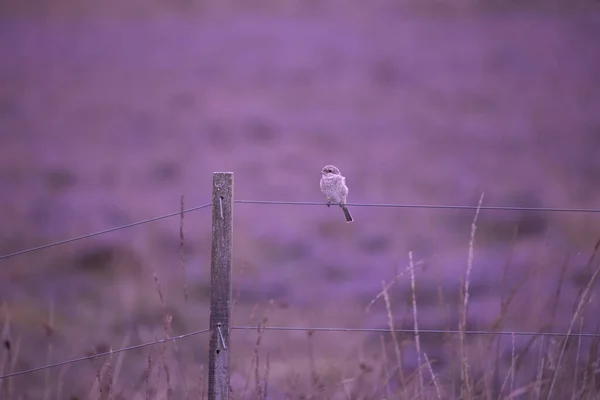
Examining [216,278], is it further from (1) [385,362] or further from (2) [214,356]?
(1) [385,362]

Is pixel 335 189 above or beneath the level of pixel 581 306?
above

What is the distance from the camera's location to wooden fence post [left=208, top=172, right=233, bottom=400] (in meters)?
3.16

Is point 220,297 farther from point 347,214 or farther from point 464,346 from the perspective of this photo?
point 347,214

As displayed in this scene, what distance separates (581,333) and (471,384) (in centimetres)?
50

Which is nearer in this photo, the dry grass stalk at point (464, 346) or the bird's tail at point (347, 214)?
the dry grass stalk at point (464, 346)

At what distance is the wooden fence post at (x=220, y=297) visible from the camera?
3156mm

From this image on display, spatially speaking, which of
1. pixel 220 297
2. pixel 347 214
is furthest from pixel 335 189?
pixel 220 297

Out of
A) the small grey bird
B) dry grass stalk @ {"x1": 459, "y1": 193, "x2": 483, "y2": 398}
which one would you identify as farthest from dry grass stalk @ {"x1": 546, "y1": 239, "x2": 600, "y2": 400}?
the small grey bird

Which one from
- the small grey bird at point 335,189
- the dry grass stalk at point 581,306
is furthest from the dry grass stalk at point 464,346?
the small grey bird at point 335,189

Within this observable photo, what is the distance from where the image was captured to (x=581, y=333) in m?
3.08

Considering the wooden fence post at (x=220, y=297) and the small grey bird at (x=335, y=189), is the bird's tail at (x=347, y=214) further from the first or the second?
the wooden fence post at (x=220, y=297)

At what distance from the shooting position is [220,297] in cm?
318

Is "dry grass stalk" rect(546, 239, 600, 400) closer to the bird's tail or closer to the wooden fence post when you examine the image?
the wooden fence post

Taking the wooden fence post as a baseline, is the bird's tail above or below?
above
